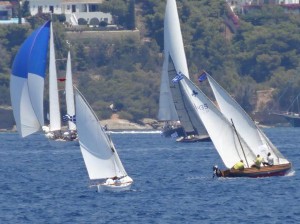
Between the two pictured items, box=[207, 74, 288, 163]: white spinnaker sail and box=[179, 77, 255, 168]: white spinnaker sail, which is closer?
box=[179, 77, 255, 168]: white spinnaker sail

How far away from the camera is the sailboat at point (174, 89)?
12531 cm

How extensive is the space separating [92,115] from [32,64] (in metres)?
39.6

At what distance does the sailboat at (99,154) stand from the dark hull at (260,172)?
20.2 ft

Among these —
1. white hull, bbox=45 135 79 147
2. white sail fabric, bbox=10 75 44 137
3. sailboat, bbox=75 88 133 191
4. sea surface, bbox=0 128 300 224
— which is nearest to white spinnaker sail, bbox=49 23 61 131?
white hull, bbox=45 135 79 147

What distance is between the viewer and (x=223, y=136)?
8212 cm

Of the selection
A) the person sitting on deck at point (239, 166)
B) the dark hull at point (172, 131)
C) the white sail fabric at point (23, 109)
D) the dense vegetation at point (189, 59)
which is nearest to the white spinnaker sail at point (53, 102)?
the dark hull at point (172, 131)

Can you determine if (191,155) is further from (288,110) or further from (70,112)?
(288,110)

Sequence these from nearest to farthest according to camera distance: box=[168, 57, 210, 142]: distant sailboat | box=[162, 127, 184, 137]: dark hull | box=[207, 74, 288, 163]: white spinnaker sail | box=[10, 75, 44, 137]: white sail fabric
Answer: box=[207, 74, 288, 163]: white spinnaker sail < box=[10, 75, 44, 137]: white sail fabric < box=[168, 57, 210, 142]: distant sailboat < box=[162, 127, 184, 137]: dark hull

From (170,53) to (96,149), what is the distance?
56.6 m

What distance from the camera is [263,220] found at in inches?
2628

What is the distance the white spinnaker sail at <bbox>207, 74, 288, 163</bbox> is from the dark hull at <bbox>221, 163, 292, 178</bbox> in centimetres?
67

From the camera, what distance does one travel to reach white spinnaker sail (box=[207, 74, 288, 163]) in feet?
269

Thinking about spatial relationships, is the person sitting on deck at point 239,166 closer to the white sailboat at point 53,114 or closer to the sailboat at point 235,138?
the sailboat at point 235,138

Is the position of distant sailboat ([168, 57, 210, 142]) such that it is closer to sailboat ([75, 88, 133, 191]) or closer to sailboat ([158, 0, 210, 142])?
sailboat ([158, 0, 210, 142])
